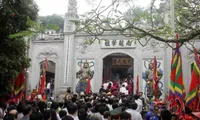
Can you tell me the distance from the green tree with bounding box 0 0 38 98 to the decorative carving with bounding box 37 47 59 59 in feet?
27.0

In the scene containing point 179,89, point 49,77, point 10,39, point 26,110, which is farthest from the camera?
point 49,77

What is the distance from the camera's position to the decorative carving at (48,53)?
14.8 m

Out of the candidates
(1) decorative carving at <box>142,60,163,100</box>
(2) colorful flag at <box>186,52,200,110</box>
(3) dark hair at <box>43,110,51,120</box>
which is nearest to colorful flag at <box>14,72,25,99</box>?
(3) dark hair at <box>43,110,51,120</box>

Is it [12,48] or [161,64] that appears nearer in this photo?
[12,48]

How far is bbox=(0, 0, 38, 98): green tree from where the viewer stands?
5754 millimetres

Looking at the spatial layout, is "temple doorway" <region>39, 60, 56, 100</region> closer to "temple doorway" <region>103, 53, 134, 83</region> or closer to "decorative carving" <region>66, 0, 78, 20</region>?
"decorative carving" <region>66, 0, 78, 20</region>

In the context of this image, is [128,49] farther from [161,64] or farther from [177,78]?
[177,78]

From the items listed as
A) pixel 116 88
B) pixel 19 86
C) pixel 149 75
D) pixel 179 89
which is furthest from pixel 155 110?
pixel 149 75

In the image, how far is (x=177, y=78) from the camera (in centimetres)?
472

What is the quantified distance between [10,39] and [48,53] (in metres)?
8.89

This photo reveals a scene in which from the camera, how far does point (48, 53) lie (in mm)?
14867

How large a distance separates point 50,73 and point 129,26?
13902 mm

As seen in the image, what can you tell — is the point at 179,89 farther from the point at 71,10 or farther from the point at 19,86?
the point at 71,10

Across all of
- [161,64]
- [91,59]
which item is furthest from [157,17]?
[91,59]
